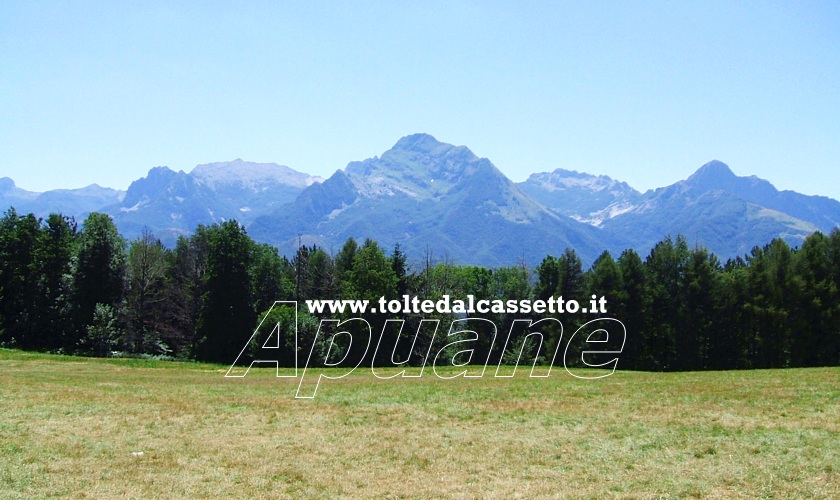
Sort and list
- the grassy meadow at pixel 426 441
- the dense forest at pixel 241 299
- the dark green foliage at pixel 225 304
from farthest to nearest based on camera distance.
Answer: the dark green foliage at pixel 225 304
the dense forest at pixel 241 299
the grassy meadow at pixel 426 441

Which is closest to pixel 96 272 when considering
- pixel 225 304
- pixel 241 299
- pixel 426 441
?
pixel 225 304

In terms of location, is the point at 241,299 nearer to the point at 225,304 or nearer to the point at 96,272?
the point at 225,304

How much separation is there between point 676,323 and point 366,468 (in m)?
61.1

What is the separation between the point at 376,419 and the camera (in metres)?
23.9

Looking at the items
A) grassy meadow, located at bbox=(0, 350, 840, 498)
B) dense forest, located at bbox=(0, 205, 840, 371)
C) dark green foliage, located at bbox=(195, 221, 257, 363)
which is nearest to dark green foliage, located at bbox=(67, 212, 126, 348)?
dense forest, located at bbox=(0, 205, 840, 371)

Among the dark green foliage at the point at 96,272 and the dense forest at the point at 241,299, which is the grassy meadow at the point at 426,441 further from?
the dark green foliage at the point at 96,272

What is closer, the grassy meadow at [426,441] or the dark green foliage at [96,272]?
the grassy meadow at [426,441]

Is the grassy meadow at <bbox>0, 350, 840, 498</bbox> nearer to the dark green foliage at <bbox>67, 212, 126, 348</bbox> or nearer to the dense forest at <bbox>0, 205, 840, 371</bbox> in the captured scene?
the dense forest at <bbox>0, 205, 840, 371</bbox>

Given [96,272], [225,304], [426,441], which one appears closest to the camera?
[426,441]

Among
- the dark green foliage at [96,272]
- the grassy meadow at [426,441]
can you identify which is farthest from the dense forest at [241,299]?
the grassy meadow at [426,441]

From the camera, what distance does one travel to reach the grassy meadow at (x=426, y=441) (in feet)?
49.9

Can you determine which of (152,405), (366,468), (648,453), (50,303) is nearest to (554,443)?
(648,453)

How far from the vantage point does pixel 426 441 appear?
20.3 meters

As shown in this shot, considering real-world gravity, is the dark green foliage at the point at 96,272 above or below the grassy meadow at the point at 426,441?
above
